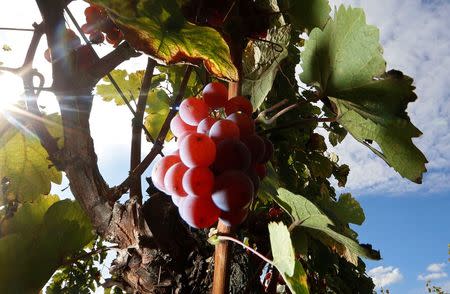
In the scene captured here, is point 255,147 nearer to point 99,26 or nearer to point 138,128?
point 138,128

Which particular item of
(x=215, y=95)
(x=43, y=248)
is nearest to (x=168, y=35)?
(x=215, y=95)

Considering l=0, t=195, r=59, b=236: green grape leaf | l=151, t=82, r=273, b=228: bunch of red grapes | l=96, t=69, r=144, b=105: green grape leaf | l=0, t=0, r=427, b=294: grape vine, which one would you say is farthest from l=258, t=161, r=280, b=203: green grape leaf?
l=96, t=69, r=144, b=105: green grape leaf

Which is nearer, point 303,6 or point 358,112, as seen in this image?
point 358,112

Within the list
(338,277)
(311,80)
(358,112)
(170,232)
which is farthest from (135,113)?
(338,277)

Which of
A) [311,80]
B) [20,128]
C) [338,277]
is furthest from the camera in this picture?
[338,277]

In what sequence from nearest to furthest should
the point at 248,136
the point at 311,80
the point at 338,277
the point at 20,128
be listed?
the point at 248,136
the point at 311,80
the point at 20,128
the point at 338,277

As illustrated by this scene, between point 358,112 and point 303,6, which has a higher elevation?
point 303,6

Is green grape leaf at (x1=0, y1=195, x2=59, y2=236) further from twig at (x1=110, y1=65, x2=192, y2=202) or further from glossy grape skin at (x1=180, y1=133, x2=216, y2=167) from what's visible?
glossy grape skin at (x1=180, y1=133, x2=216, y2=167)

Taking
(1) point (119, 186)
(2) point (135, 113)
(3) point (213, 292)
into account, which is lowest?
(3) point (213, 292)

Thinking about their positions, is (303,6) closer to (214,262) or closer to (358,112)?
(358,112)
